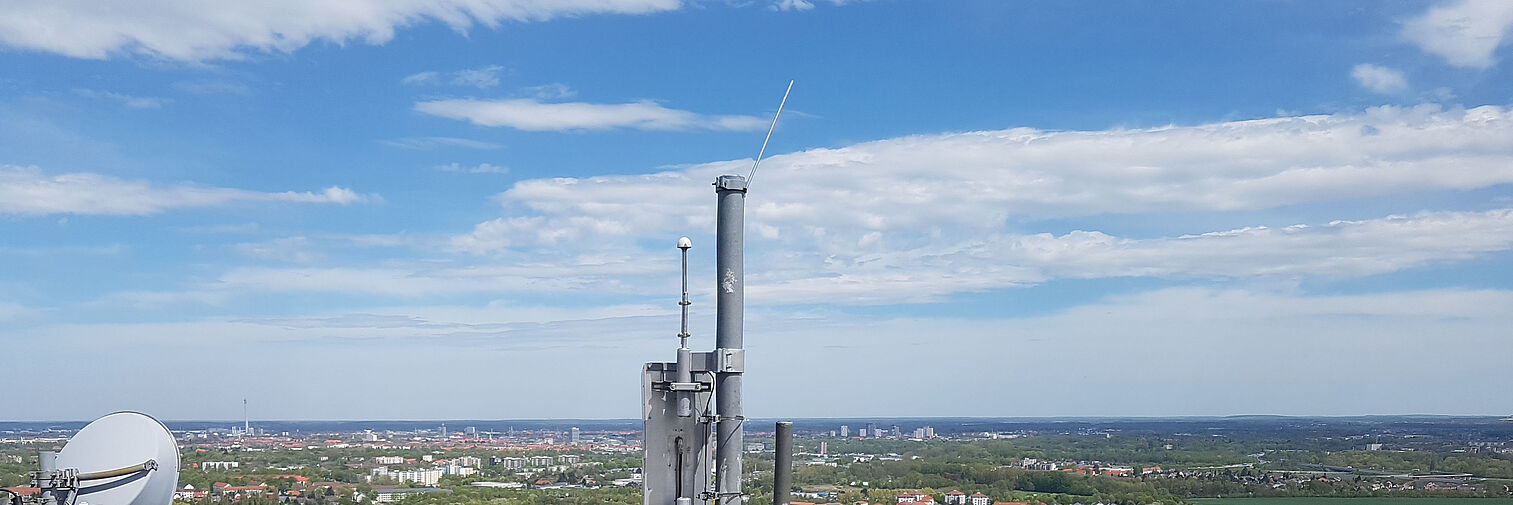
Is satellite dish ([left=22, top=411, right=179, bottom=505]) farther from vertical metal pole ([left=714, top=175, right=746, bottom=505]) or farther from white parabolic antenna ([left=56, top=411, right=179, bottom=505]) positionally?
vertical metal pole ([left=714, top=175, right=746, bottom=505])

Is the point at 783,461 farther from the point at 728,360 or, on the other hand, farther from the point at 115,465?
the point at 115,465

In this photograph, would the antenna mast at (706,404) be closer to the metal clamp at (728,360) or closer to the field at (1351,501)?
the metal clamp at (728,360)

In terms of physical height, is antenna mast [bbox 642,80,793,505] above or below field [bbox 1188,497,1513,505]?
above

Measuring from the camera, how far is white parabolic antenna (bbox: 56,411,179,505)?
13602 mm

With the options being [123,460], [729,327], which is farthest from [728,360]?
[123,460]

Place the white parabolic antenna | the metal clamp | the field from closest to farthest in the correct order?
the metal clamp, the white parabolic antenna, the field

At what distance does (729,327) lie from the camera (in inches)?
403

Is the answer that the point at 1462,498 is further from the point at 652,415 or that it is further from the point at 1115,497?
the point at 652,415

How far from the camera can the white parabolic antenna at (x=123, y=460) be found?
535 inches

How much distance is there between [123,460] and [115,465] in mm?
97

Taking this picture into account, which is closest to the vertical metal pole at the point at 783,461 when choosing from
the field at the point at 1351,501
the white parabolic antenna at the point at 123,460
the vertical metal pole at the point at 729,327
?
the vertical metal pole at the point at 729,327

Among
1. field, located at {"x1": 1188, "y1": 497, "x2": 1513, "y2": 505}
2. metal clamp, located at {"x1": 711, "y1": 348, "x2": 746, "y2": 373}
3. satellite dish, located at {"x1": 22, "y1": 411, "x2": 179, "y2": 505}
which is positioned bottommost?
field, located at {"x1": 1188, "y1": 497, "x2": 1513, "y2": 505}

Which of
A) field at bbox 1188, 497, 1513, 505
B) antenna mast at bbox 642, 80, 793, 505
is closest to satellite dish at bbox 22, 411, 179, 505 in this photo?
antenna mast at bbox 642, 80, 793, 505

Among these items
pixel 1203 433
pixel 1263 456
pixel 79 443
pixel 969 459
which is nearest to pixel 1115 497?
pixel 969 459
